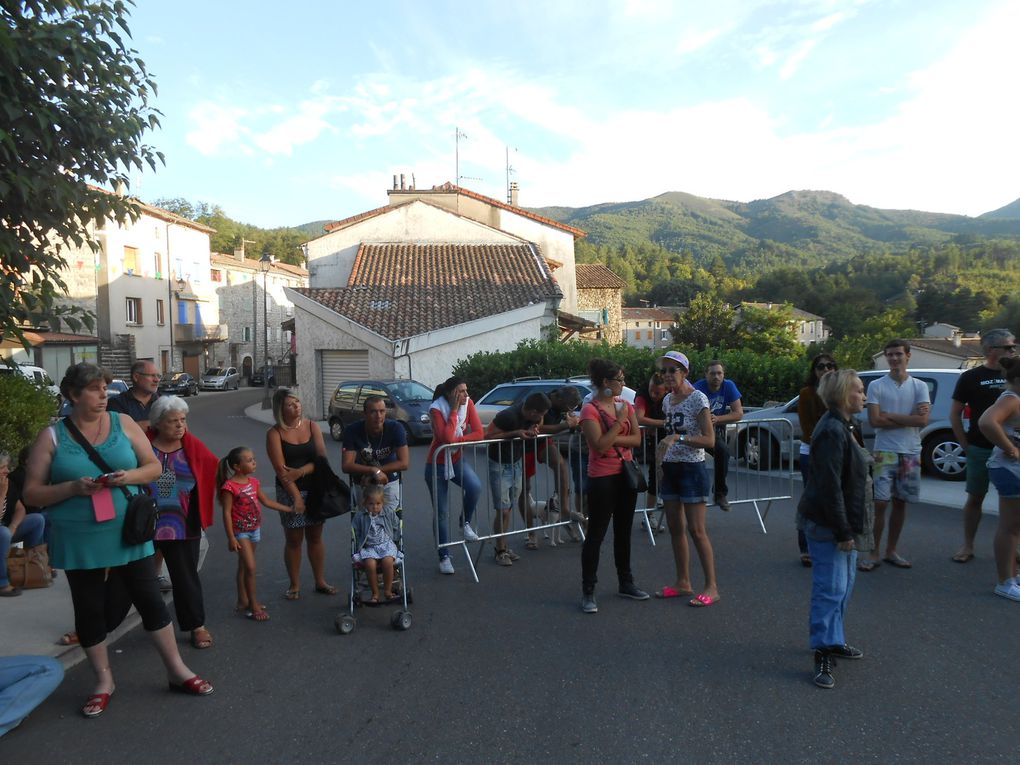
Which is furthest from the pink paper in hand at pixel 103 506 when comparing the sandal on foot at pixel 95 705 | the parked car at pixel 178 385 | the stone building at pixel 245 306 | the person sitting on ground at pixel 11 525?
the stone building at pixel 245 306

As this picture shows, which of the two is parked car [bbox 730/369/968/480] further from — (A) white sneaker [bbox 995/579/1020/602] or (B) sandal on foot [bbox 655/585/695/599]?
(B) sandal on foot [bbox 655/585/695/599]

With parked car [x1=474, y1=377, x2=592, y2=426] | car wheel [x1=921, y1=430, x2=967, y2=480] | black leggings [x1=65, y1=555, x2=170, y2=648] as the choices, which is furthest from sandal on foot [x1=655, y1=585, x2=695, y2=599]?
parked car [x1=474, y1=377, x2=592, y2=426]

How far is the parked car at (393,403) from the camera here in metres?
17.5

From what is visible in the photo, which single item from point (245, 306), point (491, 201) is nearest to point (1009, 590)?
point (491, 201)

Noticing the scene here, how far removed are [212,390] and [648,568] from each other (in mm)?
51614

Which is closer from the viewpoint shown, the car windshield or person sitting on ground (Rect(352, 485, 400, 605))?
person sitting on ground (Rect(352, 485, 400, 605))

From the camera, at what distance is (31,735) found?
383cm

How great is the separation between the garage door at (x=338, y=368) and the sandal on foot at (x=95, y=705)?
22.2m

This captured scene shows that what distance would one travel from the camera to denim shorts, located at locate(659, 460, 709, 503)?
18.6ft

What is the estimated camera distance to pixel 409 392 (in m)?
19.0

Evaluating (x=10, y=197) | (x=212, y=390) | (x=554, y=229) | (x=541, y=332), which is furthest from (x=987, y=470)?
(x=212, y=390)

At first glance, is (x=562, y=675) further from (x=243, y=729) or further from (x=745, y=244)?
(x=745, y=244)

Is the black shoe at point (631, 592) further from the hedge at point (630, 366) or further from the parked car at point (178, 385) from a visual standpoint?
the parked car at point (178, 385)

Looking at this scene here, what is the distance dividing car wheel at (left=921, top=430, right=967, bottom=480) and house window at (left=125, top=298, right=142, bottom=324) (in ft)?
154
